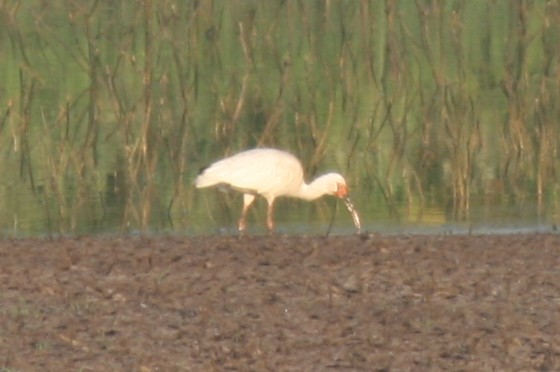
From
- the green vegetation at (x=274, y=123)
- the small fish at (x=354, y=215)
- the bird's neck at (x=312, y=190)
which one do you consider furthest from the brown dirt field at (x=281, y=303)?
the green vegetation at (x=274, y=123)

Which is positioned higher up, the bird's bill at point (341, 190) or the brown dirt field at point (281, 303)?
the bird's bill at point (341, 190)

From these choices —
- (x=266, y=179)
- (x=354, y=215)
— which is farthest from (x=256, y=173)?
(x=354, y=215)

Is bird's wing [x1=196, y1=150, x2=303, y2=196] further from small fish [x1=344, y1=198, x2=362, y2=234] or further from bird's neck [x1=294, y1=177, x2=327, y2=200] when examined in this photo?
small fish [x1=344, y1=198, x2=362, y2=234]

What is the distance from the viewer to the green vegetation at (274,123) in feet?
49.1

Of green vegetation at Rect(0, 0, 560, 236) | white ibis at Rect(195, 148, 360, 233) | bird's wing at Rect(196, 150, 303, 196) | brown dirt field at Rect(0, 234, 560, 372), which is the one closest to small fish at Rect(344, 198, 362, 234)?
white ibis at Rect(195, 148, 360, 233)

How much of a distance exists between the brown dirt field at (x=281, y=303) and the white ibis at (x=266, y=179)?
47.6 inches

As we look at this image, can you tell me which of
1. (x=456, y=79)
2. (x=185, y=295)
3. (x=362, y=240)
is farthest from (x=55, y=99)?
(x=185, y=295)

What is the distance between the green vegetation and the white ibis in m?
0.68

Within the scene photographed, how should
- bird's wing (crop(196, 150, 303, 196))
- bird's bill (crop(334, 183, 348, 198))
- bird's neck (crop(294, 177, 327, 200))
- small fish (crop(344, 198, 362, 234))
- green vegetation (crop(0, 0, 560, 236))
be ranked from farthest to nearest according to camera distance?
green vegetation (crop(0, 0, 560, 236)) → bird's neck (crop(294, 177, 327, 200)) → bird's bill (crop(334, 183, 348, 198)) → small fish (crop(344, 198, 362, 234)) → bird's wing (crop(196, 150, 303, 196))

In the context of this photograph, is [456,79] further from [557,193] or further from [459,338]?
[459,338]

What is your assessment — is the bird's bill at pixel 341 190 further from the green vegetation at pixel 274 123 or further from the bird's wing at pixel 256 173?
the green vegetation at pixel 274 123

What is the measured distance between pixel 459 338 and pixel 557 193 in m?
6.84

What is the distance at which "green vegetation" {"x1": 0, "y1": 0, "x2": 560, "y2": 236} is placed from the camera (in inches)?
589

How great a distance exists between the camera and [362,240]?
11.7m
